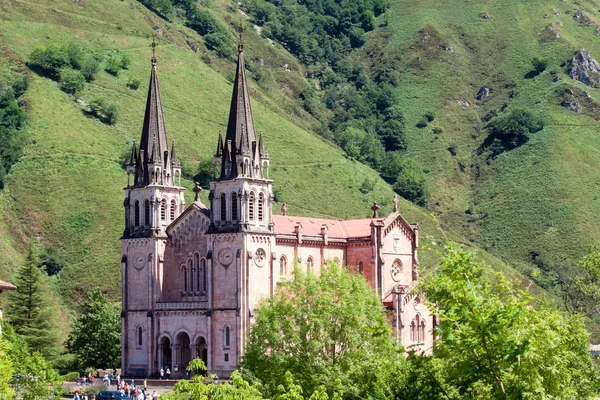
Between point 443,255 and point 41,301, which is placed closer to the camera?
point 443,255

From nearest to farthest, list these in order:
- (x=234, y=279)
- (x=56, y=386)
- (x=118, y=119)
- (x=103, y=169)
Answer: (x=56, y=386), (x=234, y=279), (x=103, y=169), (x=118, y=119)

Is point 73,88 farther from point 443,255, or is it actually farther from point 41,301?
point 443,255

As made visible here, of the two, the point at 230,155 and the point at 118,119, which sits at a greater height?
A: the point at 118,119

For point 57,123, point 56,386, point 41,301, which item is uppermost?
point 57,123

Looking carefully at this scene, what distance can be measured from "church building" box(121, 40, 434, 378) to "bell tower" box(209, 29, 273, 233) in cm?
8

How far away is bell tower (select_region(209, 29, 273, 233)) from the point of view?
349 feet

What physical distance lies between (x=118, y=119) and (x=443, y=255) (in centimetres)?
14055

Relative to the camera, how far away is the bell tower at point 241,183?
106312mm

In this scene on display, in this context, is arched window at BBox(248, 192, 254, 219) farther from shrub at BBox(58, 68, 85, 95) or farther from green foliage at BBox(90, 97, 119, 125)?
shrub at BBox(58, 68, 85, 95)

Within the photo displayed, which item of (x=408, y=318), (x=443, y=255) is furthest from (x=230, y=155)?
(x=443, y=255)

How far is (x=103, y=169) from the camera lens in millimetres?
166375

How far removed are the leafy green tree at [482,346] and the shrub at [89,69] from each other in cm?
14873

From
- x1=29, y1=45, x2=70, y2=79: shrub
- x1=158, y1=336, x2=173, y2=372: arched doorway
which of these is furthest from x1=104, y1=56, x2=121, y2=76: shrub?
x1=158, y1=336, x2=173, y2=372: arched doorway

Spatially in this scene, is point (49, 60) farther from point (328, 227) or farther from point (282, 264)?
point (282, 264)
